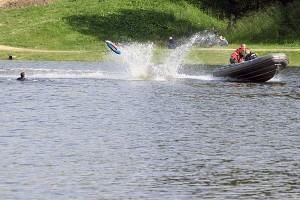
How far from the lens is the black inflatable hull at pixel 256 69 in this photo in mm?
47938

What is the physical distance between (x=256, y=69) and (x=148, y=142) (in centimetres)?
2319

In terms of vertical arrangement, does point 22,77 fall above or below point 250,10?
below

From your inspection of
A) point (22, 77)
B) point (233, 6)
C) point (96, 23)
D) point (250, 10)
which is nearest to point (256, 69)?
point (22, 77)

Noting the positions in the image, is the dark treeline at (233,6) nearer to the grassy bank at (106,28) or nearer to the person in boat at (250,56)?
the grassy bank at (106,28)

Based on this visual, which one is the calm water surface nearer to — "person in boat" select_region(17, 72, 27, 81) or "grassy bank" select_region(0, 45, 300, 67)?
"person in boat" select_region(17, 72, 27, 81)

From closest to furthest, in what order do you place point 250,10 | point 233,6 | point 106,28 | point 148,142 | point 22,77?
point 148,142, point 22,77, point 106,28, point 250,10, point 233,6

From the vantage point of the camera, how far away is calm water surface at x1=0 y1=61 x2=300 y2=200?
19859 mm

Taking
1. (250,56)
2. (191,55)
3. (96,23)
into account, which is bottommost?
(250,56)

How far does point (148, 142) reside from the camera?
84.6 ft

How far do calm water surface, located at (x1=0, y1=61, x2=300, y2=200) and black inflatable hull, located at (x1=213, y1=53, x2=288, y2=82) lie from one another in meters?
2.69

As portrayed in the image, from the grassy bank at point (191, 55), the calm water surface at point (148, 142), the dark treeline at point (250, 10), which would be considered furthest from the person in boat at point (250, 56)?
the dark treeline at point (250, 10)

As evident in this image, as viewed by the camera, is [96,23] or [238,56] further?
[96,23]

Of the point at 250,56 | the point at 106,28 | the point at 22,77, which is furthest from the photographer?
the point at 106,28

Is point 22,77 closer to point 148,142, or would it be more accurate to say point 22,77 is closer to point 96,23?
point 148,142
